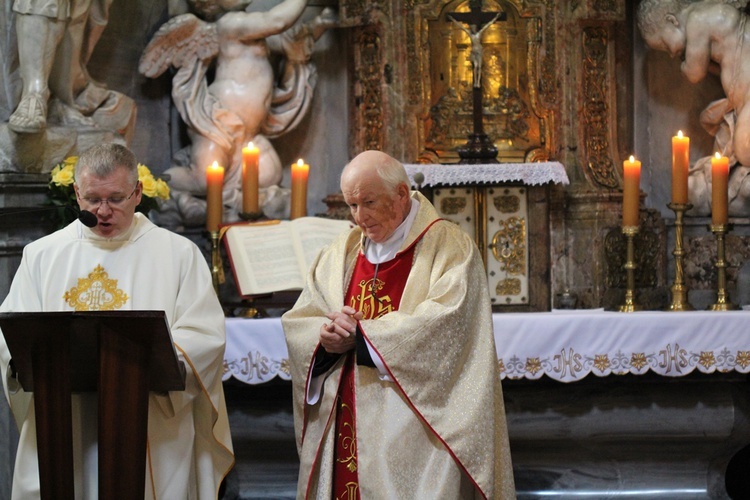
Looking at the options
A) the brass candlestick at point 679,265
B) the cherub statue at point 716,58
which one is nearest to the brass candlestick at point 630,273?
the brass candlestick at point 679,265

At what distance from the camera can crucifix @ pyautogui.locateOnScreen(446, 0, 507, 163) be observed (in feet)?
21.6

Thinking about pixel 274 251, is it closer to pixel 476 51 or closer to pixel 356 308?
pixel 476 51

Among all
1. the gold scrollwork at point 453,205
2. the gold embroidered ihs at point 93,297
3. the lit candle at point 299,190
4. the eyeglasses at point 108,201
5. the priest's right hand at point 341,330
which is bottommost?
the priest's right hand at point 341,330

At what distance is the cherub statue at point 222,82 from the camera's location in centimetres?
707

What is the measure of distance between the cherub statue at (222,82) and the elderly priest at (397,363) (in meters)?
2.79

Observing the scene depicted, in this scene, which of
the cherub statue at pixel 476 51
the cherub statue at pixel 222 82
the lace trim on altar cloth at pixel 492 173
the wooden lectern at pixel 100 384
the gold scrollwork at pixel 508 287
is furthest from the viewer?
the cherub statue at pixel 222 82

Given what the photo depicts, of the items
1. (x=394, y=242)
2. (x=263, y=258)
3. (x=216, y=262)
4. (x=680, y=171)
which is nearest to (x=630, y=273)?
(x=680, y=171)

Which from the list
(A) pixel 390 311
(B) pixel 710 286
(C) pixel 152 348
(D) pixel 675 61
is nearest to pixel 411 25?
(D) pixel 675 61

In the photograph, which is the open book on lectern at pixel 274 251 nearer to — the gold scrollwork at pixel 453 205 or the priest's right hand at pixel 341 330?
the gold scrollwork at pixel 453 205

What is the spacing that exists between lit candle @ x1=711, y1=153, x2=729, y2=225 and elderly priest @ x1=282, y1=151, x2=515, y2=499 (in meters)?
2.15

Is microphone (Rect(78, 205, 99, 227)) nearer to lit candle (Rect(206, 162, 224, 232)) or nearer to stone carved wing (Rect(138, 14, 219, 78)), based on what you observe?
lit candle (Rect(206, 162, 224, 232))

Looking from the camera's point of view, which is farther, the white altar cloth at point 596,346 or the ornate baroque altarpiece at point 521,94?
the ornate baroque altarpiece at point 521,94

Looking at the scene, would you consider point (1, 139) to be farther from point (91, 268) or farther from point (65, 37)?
point (91, 268)

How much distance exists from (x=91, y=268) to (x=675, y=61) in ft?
14.3
